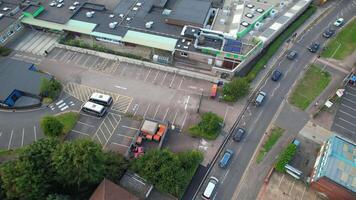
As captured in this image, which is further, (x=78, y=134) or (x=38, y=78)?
(x=38, y=78)

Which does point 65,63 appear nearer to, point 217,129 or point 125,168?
point 125,168

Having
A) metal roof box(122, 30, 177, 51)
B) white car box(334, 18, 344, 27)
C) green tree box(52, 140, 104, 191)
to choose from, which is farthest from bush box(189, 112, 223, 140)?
white car box(334, 18, 344, 27)

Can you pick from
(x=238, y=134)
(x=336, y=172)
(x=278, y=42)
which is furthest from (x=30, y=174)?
(x=278, y=42)

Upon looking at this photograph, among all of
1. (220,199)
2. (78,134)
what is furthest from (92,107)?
(220,199)

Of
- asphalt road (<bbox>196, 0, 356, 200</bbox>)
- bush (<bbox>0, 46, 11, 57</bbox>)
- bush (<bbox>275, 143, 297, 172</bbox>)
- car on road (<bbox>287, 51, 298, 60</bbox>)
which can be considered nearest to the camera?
asphalt road (<bbox>196, 0, 356, 200</bbox>)

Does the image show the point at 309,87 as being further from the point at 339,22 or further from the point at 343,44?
the point at 339,22

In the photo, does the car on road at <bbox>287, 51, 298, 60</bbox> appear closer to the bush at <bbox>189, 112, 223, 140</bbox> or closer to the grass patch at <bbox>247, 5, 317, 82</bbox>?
the grass patch at <bbox>247, 5, 317, 82</bbox>
